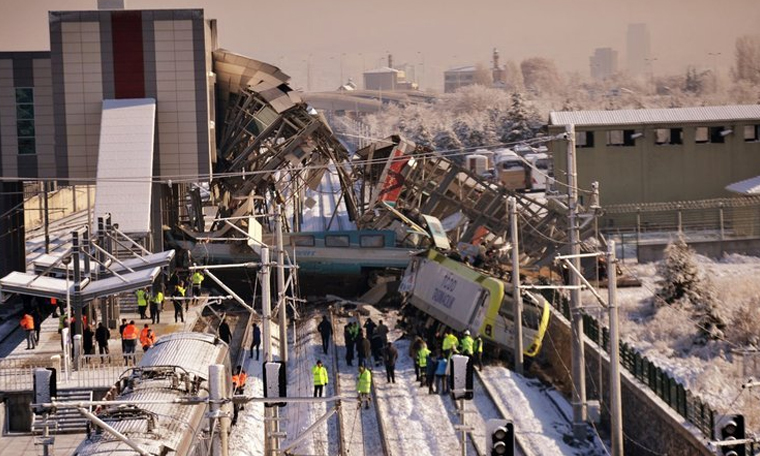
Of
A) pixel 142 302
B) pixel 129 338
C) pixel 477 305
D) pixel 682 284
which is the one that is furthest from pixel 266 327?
pixel 682 284

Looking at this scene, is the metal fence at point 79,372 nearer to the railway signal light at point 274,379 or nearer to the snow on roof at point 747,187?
the railway signal light at point 274,379

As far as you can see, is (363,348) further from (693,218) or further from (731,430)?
(693,218)

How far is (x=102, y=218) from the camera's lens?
134ft

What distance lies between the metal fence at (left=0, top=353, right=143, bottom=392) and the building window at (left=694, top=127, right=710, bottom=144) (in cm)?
3845

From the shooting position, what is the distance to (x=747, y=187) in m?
61.3

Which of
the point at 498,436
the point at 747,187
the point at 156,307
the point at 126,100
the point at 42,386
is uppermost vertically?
the point at 126,100

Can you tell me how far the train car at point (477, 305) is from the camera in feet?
126

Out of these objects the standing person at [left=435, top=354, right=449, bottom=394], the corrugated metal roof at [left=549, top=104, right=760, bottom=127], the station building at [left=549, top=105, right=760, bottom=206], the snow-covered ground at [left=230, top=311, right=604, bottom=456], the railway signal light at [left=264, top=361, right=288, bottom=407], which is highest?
the corrugated metal roof at [left=549, top=104, right=760, bottom=127]

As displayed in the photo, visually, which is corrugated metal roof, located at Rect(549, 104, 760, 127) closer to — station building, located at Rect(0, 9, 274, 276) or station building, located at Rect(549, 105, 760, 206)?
station building, located at Rect(549, 105, 760, 206)

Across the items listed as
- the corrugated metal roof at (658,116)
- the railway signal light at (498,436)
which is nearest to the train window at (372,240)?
the corrugated metal roof at (658,116)

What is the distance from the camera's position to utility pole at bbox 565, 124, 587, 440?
31.4 meters

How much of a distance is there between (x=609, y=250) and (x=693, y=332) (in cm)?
1353

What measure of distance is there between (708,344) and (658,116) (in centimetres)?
3007

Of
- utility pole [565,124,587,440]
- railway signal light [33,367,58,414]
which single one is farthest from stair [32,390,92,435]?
railway signal light [33,367,58,414]
